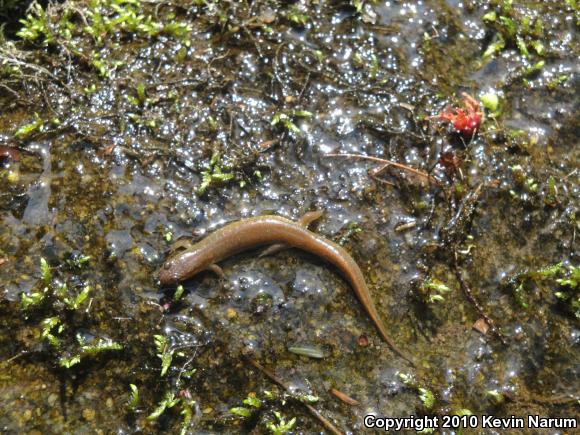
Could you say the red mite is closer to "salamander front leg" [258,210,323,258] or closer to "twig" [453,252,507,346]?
"twig" [453,252,507,346]

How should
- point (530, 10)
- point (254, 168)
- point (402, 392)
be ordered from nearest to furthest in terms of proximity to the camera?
1. point (402, 392)
2. point (254, 168)
3. point (530, 10)

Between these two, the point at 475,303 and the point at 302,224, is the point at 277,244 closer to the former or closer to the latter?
the point at 302,224

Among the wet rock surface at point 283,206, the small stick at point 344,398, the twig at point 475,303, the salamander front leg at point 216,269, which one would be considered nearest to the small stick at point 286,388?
the wet rock surface at point 283,206

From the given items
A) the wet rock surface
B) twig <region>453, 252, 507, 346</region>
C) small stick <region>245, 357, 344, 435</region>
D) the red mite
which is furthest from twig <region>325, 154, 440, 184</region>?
small stick <region>245, 357, 344, 435</region>

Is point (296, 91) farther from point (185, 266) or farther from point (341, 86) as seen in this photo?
point (185, 266)

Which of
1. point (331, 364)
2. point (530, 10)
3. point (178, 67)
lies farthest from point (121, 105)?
point (530, 10)

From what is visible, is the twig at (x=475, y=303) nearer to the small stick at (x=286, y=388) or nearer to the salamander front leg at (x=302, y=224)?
the salamander front leg at (x=302, y=224)
